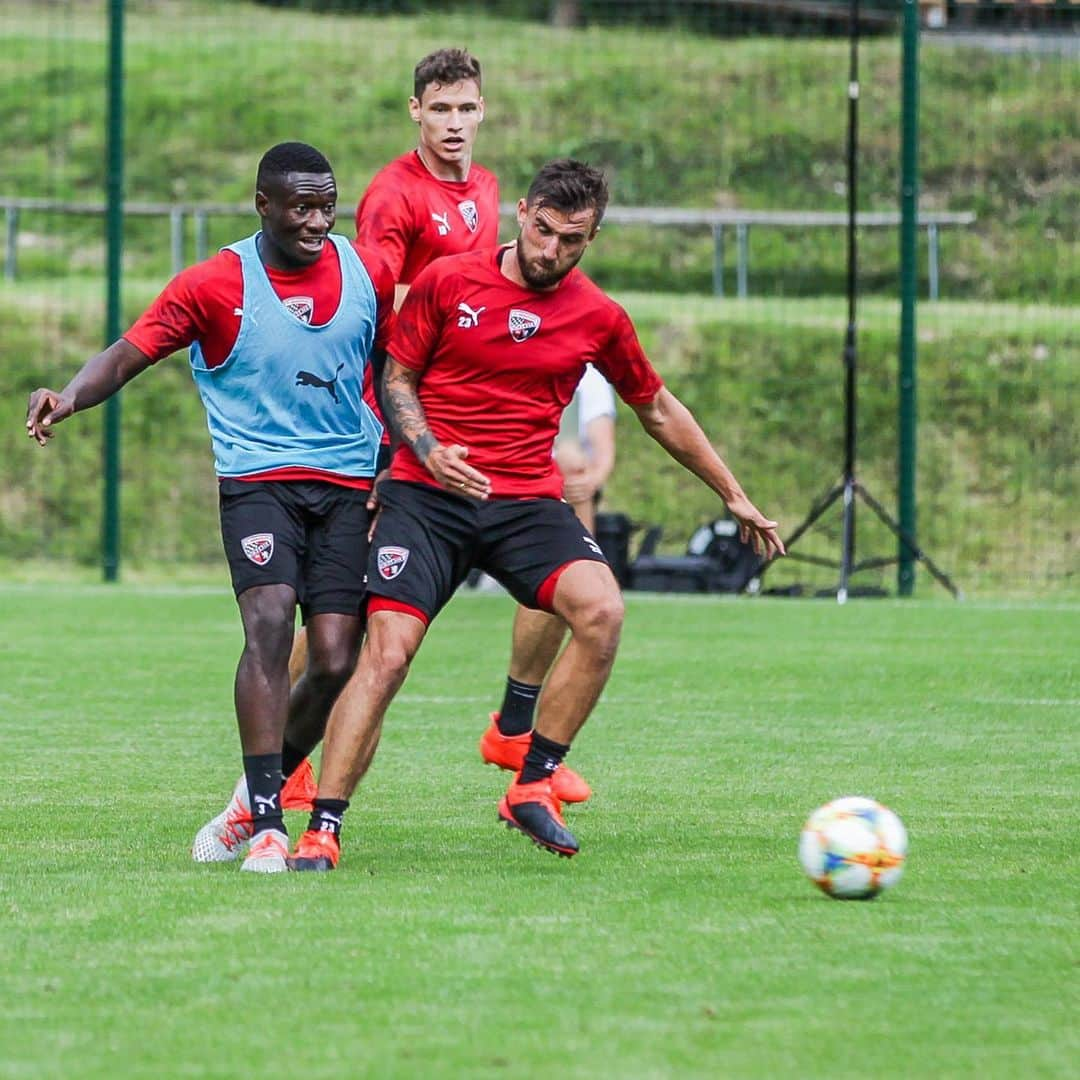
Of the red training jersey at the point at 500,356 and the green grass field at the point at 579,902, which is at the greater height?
the red training jersey at the point at 500,356

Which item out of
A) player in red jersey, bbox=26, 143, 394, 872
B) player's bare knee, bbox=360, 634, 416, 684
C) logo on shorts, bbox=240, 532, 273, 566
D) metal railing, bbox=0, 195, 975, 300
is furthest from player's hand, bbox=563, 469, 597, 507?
metal railing, bbox=0, 195, 975, 300

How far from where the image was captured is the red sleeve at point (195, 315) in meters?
6.40

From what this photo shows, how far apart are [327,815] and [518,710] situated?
1794 mm

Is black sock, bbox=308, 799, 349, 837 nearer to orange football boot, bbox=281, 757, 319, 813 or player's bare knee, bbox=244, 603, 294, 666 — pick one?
player's bare knee, bbox=244, 603, 294, 666

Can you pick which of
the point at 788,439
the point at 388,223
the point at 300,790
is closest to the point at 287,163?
the point at 388,223

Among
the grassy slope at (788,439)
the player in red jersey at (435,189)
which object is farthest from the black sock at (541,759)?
the grassy slope at (788,439)

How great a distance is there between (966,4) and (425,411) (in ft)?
38.2

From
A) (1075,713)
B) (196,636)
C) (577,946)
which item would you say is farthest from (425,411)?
(196,636)

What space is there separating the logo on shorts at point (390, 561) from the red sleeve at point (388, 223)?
1784 millimetres

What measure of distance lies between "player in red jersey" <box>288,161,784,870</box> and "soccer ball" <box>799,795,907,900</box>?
3.30 feet

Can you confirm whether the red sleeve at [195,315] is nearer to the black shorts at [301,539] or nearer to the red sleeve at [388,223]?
the black shorts at [301,539]

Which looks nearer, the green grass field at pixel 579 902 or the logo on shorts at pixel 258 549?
the green grass field at pixel 579 902

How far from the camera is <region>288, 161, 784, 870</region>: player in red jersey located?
653 cm

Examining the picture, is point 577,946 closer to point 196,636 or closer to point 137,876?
point 137,876
